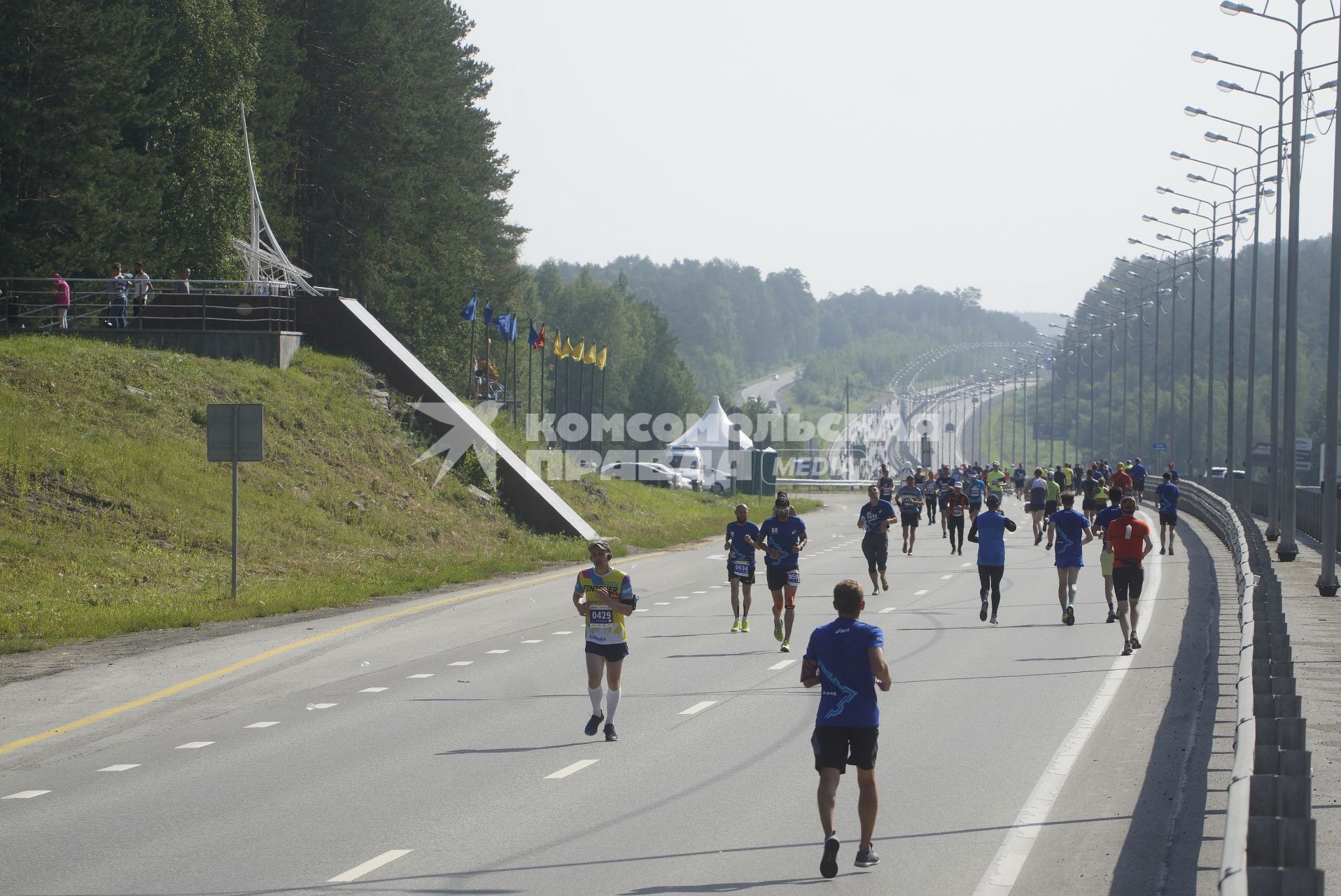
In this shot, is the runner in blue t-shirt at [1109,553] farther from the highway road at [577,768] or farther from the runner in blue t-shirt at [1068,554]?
the highway road at [577,768]

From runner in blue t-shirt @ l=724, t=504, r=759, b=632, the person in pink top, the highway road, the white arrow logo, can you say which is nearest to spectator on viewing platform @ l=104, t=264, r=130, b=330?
the person in pink top

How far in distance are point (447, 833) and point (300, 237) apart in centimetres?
4993

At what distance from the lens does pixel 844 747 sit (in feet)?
27.5

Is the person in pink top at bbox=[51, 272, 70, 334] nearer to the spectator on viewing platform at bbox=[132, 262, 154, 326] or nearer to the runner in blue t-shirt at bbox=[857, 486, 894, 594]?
the spectator on viewing platform at bbox=[132, 262, 154, 326]

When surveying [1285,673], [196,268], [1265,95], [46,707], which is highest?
[1265,95]

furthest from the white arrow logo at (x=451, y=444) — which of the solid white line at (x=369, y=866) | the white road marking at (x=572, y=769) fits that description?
the solid white line at (x=369, y=866)

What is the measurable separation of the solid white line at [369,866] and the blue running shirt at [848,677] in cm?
242

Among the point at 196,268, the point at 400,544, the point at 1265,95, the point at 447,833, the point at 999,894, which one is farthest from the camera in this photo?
the point at 196,268

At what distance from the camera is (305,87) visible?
5403 centimetres

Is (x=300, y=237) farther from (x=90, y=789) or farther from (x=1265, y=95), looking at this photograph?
(x=90, y=789)

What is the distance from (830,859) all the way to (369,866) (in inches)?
96.3

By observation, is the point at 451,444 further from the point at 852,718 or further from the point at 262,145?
the point at 852,718

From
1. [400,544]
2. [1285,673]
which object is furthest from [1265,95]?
[1285,673]

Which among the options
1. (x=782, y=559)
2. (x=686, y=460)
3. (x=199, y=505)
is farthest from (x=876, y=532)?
(x=686, y=460)
